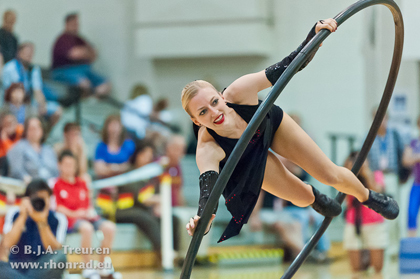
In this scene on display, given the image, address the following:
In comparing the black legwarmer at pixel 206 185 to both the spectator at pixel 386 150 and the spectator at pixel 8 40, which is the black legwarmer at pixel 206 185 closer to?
the spectator at pixel 386 150

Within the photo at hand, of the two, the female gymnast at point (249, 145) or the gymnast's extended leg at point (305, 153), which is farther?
the gymnast's extended leg at point (305, 153)

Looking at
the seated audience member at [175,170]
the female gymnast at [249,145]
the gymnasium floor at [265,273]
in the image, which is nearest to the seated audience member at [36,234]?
the female gymnast at [249,145]

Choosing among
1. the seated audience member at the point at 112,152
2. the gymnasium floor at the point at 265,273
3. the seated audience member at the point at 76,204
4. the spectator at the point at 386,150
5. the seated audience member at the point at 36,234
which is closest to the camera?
the seated audience member at the point at 36,234

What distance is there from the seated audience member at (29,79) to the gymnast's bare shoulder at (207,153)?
3.84 metres

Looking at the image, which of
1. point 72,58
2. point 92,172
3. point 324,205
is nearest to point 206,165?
point 324,205

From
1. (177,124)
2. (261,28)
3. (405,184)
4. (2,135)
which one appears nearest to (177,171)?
(2,135)

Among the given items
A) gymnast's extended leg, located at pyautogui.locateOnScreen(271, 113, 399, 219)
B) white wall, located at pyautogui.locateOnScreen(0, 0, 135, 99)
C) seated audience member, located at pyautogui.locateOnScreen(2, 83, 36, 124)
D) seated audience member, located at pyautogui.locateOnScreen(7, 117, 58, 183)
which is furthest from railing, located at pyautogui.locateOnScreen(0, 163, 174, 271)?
white wall, located at pyautogui.locateOnScreen(0, 0, 135, 99)

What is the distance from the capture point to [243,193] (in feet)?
9.66

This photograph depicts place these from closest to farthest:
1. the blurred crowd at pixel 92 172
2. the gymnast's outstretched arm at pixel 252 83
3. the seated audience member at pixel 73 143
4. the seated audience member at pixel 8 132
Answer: the gymnast's outstretched arm at pixel 252 83 < the blurred crowd at pixel 92 172 < the seated audience member at pixel 8 132 < the seated audience member at pixel 73 143

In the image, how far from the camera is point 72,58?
24.9 feet

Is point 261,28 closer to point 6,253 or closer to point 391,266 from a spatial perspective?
point 391,266

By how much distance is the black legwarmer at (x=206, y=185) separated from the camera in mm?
2625

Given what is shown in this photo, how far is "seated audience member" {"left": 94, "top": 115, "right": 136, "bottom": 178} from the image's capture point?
5824mm

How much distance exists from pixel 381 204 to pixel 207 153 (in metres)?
1.41
